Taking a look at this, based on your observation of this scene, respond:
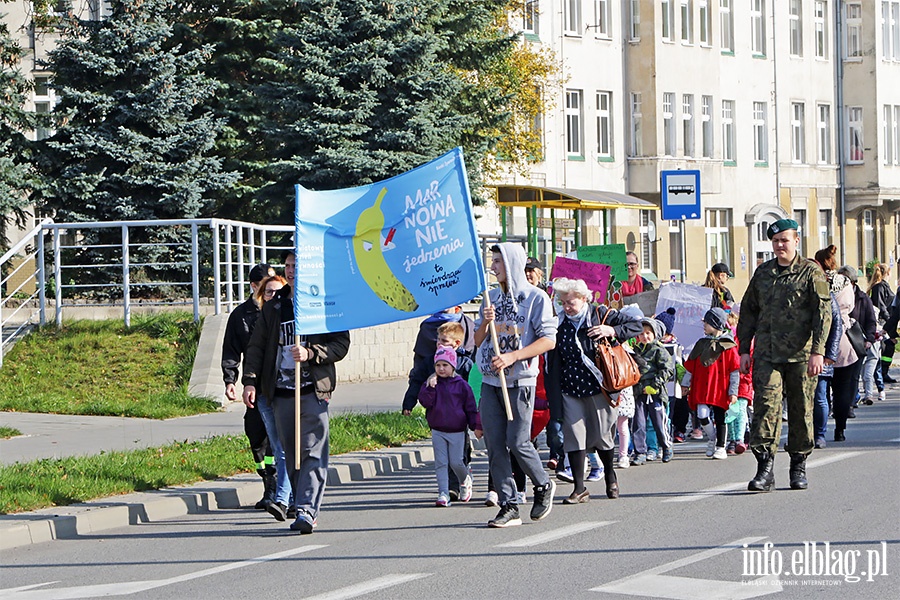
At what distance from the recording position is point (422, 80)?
87.0 ft

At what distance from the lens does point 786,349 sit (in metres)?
11.6

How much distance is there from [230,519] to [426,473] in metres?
2.87

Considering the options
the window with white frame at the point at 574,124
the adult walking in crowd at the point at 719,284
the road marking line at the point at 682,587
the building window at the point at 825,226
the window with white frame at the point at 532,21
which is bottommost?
the road marking line at the point at 682,587

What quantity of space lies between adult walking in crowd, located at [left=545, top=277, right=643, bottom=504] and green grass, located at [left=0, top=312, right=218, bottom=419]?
24.5 feet

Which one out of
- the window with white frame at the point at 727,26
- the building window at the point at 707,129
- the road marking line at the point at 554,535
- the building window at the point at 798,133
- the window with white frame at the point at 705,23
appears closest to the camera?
the road marking line at the point at 554,535

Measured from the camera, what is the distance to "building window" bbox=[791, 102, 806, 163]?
52312 mm

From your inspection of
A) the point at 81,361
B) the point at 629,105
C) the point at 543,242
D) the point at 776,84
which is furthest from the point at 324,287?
the point at 776,84

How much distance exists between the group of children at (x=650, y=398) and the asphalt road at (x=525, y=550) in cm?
50

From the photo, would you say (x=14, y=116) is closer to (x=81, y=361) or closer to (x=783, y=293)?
(x=81, y=361)

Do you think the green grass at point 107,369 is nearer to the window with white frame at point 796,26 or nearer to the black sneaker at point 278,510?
the black sneaker at point 278,510

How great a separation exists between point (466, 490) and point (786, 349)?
266 cm

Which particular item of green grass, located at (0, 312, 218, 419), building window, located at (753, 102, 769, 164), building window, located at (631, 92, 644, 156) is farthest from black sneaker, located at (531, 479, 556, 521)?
building window, located at (753, 102, 769, 164)

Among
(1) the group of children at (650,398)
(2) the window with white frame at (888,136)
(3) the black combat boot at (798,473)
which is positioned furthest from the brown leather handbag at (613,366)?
(2) the window with white frame at (888,136)

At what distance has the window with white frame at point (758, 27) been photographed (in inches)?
1987
